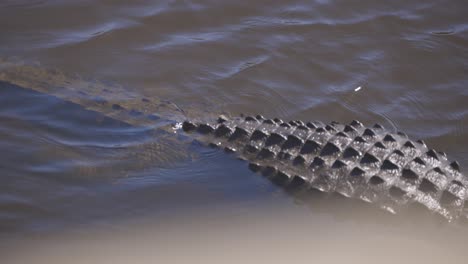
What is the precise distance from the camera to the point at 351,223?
4.29 meters

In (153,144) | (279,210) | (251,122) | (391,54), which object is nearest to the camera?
(279,210)

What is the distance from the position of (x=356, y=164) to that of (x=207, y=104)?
2.14m

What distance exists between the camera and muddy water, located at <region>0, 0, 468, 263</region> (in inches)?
167

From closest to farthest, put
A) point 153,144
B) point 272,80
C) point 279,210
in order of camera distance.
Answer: point 279,210
point 153,144
point 272,80

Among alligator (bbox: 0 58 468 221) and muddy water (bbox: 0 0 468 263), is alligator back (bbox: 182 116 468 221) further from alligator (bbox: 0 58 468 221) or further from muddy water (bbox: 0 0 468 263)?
muddy water (bbox: 0 0 468 263)

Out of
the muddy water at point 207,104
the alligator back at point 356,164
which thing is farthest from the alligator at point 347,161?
the muddy water at point 207,104

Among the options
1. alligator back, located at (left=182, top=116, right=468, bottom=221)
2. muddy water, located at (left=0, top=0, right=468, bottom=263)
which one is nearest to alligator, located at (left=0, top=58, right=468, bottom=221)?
alligator back, located at (left=182, top=116, right=468, bottom=221)

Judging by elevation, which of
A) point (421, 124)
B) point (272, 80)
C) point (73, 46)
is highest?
point (73, 46)

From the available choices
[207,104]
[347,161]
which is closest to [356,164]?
[347,161]

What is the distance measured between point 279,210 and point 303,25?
3518mm

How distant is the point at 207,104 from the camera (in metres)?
5.96

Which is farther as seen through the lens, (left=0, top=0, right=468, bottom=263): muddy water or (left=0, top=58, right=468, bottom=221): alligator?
(left=0, top=0, right=468, bottom=263): muddy water

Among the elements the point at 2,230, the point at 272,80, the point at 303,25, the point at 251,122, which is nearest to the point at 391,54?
the point at 303,25

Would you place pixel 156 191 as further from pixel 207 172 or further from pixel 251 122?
pixel 251 122
